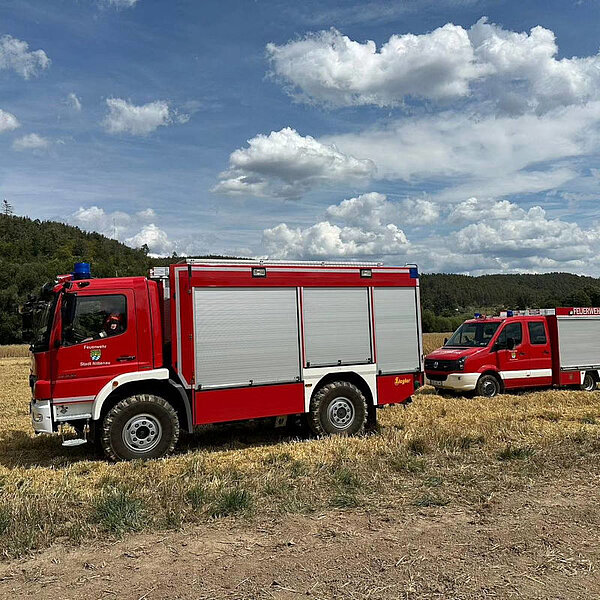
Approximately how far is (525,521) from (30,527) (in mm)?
4521

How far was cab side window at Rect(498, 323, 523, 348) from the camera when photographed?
51.9 feet

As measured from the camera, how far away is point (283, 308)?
384 inches

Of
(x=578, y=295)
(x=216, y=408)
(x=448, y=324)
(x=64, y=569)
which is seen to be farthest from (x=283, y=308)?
(x=578, y=295)

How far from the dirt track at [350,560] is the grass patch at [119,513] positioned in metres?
0.18

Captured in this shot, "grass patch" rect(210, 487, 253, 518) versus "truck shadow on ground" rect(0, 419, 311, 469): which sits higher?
"grass patch" rect(210, 487, 253, 518)

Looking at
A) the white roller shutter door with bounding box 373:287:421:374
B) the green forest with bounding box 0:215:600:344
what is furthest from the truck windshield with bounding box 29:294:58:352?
the green forest with bounding box 0:215:600:344

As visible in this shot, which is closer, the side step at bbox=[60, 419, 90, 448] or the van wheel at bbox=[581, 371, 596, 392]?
the side step at bbox=[60, 419, 90, 448]

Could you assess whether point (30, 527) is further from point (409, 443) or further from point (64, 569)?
point (409, 443)

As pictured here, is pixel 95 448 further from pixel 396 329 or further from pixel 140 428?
pixel 396 329

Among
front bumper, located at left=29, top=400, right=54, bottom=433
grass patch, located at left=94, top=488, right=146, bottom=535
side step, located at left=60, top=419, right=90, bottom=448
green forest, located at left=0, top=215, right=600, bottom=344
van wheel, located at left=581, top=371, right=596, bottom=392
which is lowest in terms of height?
van wheel, located at left=581, top=371, right=596, bottom=392

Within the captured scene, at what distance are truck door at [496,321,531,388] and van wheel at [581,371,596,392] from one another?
2.25 metres

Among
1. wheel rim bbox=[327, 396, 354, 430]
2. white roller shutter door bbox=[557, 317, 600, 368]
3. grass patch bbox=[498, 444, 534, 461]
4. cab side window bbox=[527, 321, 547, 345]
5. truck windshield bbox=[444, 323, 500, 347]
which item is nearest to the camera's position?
grass patch bbox=[498, 444, 534, 461]

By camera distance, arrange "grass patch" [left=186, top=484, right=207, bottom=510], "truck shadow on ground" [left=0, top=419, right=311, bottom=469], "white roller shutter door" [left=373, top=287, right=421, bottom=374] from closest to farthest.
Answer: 1. "grass patch" [left=186, top=484, right=207, bottom=510]
2. "truck shadow on ground" [left=0, top=419, right=311, bottom=469]
3. "white roller shutter door" [left=373, top=287, right=421, bottom=374]

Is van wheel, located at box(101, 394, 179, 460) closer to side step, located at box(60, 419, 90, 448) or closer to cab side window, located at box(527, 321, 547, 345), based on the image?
side step, located at box(60, 419, 90, 448)
